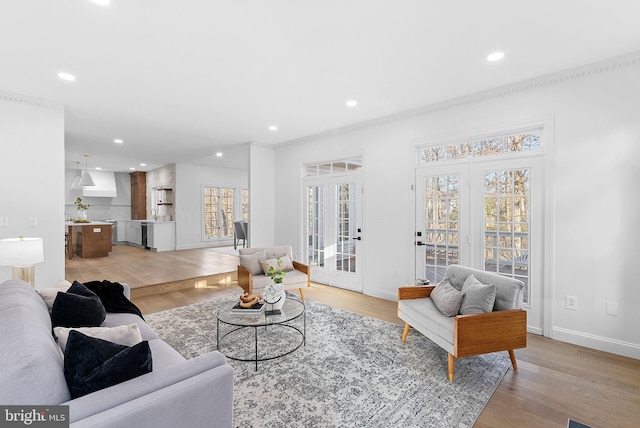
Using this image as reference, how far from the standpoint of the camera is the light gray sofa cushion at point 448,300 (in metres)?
2.70

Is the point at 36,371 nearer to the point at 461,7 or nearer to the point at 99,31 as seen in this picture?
the point at 99,31

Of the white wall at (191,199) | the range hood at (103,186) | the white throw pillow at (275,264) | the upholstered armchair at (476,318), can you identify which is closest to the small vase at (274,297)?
the white throw pillow at (275,264)

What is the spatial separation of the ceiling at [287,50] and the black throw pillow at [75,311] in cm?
200

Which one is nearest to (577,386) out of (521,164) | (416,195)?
(521,164)

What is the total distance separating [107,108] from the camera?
4121mm

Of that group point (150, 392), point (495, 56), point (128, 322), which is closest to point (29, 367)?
point (150, 392)

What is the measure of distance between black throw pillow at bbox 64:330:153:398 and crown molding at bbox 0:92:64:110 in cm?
384

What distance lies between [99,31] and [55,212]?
8.54ft

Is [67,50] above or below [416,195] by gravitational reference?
above

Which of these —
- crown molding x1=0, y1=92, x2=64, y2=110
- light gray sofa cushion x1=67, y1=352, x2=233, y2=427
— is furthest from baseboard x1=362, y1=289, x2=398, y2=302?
crown molding x1=0, y1=92, x2=64, y2=110

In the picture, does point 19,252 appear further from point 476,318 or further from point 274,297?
point 476,318

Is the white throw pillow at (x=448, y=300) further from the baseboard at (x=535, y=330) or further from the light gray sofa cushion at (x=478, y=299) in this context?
the baseboard at (x=535, y=330)

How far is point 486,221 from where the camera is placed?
145 inches

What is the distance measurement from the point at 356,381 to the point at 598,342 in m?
2.43
